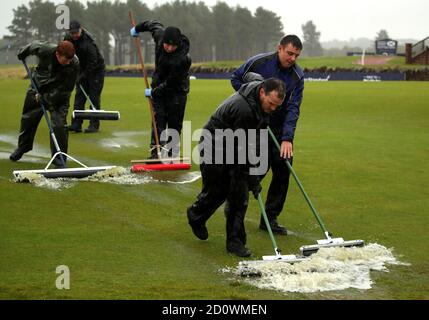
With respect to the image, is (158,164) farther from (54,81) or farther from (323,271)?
(323,271)

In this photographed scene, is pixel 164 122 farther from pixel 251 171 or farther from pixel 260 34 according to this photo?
pixel 260 34

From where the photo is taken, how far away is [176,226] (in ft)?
29.6

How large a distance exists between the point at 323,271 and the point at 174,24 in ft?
383

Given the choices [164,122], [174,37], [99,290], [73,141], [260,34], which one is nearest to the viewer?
[99,290]

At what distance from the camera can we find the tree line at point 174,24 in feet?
299

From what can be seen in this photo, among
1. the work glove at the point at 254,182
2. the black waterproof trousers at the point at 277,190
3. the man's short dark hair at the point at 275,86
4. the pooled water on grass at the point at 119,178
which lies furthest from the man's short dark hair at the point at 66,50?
the man's short dark hair at the point at 275,86

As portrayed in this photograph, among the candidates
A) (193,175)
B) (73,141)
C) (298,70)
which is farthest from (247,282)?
(73,141)

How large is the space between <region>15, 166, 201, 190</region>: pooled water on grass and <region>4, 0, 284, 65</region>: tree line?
255 ft

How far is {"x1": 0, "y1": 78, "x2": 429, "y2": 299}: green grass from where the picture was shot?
6645 millimetres

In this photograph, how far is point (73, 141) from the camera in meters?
16.3

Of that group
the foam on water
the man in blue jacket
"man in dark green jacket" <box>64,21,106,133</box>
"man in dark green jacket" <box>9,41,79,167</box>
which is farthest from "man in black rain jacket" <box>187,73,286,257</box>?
"man in dark green jacket" <box>64,21,106,133</box>

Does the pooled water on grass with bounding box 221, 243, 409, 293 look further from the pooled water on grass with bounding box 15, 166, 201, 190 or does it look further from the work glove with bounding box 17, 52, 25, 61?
the work glove with bounding box 17, 52, 25, 61

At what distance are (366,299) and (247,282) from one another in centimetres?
107

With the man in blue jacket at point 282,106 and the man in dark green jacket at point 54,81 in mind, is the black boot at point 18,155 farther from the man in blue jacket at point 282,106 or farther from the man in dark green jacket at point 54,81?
the man in blue jacket at point 282,106
